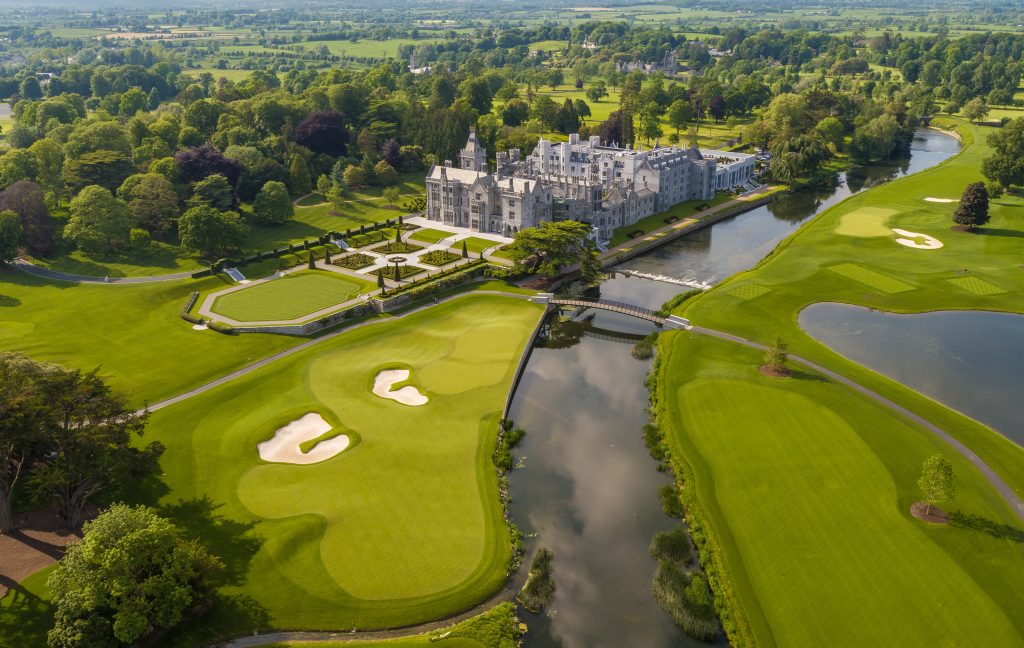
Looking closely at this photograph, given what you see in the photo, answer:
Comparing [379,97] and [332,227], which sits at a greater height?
[379,97]

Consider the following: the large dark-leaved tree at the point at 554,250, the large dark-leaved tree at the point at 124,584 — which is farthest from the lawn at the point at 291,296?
the large dark-leaved tree at the point at 124,584

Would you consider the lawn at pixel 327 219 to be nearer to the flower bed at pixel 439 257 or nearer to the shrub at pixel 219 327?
the flower bed at pixel 439 257

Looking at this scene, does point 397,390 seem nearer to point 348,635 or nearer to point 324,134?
point 348,635

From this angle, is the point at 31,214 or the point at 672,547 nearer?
the point at 672,547

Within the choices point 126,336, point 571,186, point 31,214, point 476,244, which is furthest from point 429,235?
point 31,214

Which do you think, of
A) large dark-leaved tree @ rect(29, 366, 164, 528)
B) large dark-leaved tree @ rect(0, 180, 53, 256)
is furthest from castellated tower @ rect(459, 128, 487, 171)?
large dark-leaved tree @ rect(29, 366, 164, 528)

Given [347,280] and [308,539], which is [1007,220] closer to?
[347,280]

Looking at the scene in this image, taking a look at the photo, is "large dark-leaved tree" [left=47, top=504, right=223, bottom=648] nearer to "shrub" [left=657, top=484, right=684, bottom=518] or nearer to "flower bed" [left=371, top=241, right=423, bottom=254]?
"shrub" [left=657, top=484, right=684, bottom=518]

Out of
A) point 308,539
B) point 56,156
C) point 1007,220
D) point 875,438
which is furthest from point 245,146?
point 1007,220
